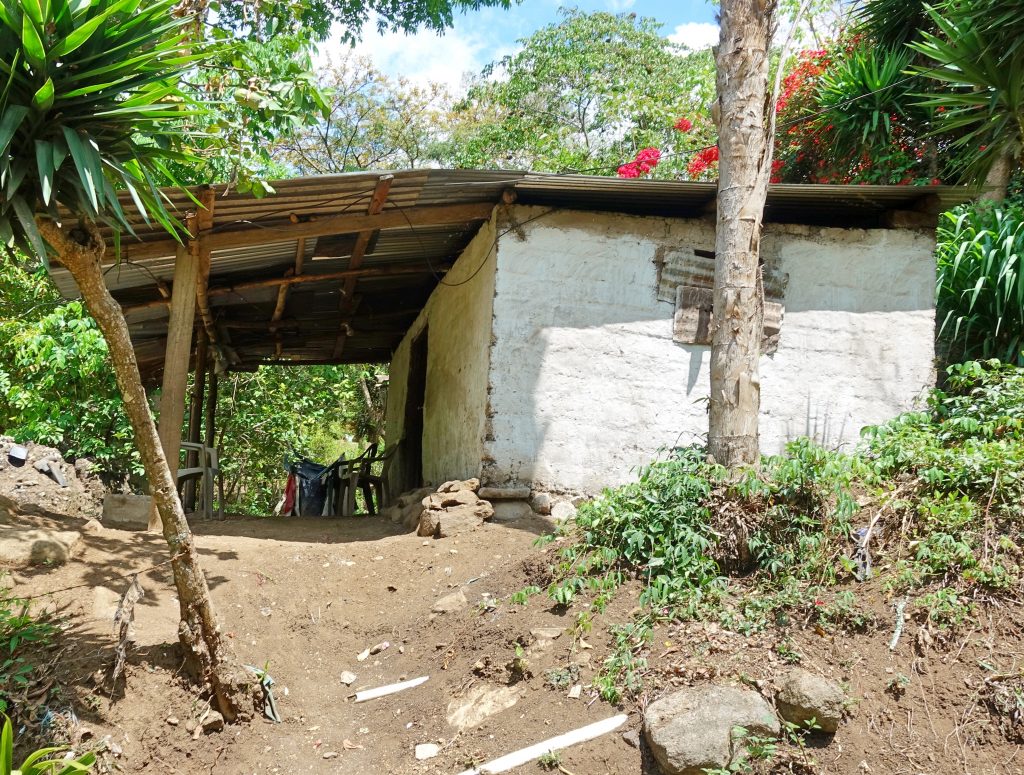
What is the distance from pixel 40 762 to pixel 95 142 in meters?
2.58

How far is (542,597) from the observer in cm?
480

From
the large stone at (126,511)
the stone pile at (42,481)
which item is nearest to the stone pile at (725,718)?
the large stone at (126,511)

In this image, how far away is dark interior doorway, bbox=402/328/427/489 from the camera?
11414 millimetres

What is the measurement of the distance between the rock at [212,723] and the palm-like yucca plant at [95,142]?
10 centimetres

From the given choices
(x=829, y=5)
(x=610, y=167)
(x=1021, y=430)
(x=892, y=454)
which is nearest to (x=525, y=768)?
(x=892, y=454)

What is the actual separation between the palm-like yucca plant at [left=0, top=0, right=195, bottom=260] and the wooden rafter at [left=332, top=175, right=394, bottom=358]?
280 cm

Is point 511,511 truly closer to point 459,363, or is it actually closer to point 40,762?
point 459,363

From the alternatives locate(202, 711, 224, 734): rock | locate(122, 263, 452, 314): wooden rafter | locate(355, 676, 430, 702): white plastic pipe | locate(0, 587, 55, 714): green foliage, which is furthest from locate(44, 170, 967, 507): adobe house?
locate(202, 711, 224, 734): rock

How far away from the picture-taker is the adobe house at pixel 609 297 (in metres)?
6.81

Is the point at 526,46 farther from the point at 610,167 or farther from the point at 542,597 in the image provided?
the point at 542,597

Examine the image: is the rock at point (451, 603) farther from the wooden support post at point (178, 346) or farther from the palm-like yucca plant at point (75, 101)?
the palm-like yucca plant at point (75, 101)

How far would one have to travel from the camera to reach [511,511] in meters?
6.78

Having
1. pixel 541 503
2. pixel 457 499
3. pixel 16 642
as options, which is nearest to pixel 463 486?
pixel 457 499

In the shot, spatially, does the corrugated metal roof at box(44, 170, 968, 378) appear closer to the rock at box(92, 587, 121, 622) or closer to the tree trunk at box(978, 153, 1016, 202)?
the tree trunk at box(978, 153, 1016, 202)
